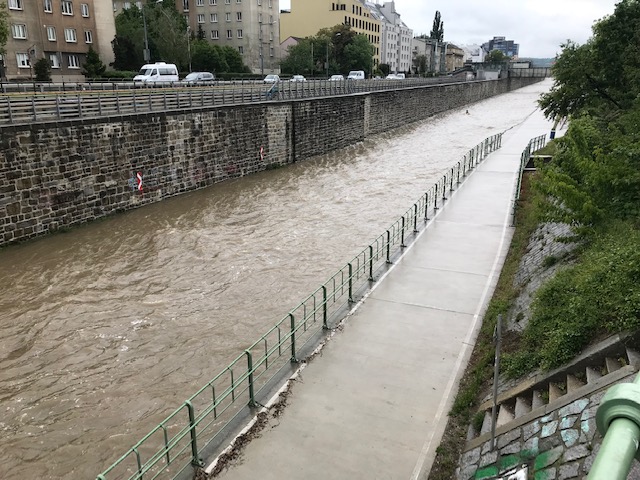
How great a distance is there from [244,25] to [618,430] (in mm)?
92825

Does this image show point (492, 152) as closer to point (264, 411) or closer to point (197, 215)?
point (197, 215)

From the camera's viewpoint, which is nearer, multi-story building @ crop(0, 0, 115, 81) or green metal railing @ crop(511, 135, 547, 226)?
green metal railing @ crop(511, 135, 547, 226)

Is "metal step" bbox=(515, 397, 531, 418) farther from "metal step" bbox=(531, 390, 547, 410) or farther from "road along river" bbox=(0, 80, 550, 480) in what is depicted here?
"road along river" bbox=(0, 80, 550, 480)

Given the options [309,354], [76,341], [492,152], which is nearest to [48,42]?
[492,152]

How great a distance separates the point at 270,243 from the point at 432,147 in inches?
1068

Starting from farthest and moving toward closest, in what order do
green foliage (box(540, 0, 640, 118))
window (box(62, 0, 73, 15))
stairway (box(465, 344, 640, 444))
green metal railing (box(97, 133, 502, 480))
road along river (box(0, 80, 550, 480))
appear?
window (box(62, 0, 73, 15)) → green foliage (box(540, 0, 640, 118)) → road along river (box(0, 80, 550, 480)) → green metal railing (box(97, 133, 502, 480)) → stairway (box(465, 344, 640, 444))

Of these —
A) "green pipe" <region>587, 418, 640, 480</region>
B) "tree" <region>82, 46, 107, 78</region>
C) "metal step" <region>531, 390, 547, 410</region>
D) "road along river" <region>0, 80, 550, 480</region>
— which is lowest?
"road along river" <region>0, 80, 550, 480</region>

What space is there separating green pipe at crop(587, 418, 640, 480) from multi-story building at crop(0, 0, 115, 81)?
174ft

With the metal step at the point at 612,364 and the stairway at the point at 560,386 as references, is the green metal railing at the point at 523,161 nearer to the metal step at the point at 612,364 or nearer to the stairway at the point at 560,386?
the stairway at the point at 560,386

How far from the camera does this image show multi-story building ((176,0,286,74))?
86.2m

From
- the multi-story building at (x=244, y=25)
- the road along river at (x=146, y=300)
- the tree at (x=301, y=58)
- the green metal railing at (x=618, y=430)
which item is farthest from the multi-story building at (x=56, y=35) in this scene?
the green metal railing at (x=618, y=430)

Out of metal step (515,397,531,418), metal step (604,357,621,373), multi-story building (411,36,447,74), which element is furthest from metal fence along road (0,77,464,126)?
multi-story building (411,36,447,74)

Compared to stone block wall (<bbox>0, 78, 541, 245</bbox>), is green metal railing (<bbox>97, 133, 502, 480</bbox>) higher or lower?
lower

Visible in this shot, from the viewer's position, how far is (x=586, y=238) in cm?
1240
